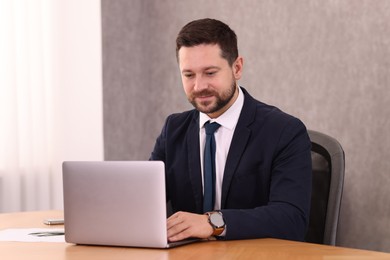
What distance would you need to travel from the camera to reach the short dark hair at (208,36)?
7.96ft

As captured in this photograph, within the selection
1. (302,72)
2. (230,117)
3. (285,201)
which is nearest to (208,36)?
(230,117)

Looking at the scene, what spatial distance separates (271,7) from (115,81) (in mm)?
1089

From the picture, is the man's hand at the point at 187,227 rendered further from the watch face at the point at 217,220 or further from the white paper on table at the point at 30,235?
the white paper on table at the point at 30,235

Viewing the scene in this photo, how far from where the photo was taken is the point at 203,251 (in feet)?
6.06

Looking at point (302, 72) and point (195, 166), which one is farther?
point (302, 72)

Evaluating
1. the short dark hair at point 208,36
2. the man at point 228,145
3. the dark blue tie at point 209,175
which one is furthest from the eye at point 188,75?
the dark blue tie at point 209,175

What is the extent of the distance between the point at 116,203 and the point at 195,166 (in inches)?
23.5

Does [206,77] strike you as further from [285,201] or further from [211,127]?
[285,201]

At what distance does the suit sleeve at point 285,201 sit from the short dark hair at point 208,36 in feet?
1.14

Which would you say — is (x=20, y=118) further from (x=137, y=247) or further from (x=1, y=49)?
(x=137, y=247)

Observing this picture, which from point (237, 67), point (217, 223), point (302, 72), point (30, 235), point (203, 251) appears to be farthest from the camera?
point (302, 72)

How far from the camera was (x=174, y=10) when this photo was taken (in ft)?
13.6

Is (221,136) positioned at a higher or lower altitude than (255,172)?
higher

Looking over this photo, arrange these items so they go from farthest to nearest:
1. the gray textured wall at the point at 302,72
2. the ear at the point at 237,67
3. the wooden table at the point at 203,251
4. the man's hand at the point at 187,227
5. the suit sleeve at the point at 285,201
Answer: the gray textured wall at the point at 302,72 → the ear at the point at 237,67 → the suit sleeve at the point at 285,201 → the man's hand at the point at 187,227 → the wooden table at the point at 203,251
